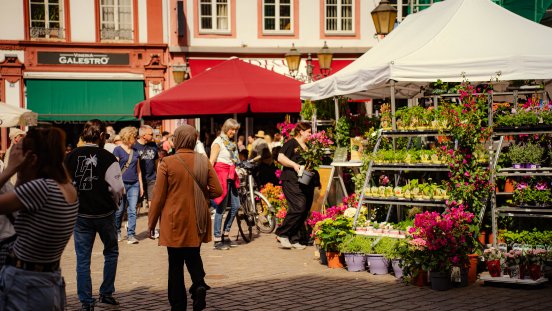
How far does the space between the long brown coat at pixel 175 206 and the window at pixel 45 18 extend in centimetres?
2276

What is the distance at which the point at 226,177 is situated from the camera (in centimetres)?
1298

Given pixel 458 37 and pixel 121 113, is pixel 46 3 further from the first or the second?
pixel 458 37

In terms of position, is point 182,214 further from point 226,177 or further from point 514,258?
point 226,177

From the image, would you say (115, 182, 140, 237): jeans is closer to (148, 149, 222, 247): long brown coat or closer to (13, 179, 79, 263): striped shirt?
(148, 149, 222, 247): long brown coat

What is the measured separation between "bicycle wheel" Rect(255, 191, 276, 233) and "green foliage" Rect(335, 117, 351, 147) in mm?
1948

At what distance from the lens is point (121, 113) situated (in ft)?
95.6

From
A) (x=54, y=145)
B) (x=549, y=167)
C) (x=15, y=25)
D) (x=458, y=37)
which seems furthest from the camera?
(x=15, y=25)

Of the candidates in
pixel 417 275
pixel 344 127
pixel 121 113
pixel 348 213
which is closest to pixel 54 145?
pixel 417 275

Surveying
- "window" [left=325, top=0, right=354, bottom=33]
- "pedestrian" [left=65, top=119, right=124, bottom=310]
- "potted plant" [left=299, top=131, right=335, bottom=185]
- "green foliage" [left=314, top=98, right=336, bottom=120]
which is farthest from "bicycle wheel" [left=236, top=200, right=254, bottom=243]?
"window" [left=325, top=0, right=354, bottom=33]

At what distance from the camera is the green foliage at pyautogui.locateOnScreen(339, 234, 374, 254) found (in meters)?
10.4

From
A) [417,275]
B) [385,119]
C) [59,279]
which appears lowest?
[417,275]

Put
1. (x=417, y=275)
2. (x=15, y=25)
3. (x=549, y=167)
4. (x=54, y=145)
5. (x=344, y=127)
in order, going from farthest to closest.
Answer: (x=15, y=25)
(x=344, y=127)
(x=549, y=167)
(x=417, y=275)
(x=54, y=145)

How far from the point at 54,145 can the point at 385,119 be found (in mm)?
7110

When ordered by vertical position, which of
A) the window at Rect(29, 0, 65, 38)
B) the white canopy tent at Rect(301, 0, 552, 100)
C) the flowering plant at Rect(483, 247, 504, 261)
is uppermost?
the window at Rect(29, 0, 65, 38)
